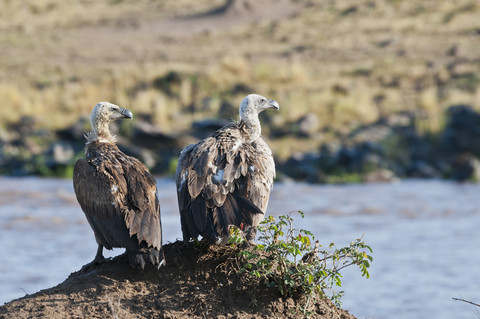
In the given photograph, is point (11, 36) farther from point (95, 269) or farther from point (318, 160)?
point (95, 269)

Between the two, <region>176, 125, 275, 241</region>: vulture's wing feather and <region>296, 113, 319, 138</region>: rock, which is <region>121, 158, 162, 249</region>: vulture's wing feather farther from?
<region>296, 113, 319, 138</region>: rock

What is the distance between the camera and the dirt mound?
7320 mm

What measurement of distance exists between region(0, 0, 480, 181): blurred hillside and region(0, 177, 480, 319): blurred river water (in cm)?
230

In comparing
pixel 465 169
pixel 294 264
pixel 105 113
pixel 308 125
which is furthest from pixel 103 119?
pixel 308 125

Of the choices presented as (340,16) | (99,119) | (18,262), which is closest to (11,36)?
(340,16)

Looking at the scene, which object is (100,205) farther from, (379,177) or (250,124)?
(379,177)

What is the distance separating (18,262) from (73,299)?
7959mm

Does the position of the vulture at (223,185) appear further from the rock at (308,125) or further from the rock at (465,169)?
the rock at (308,125)

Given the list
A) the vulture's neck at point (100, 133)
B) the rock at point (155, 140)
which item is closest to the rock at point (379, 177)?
the rock at point (155, 140)

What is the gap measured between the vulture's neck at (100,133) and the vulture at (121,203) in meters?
0.45

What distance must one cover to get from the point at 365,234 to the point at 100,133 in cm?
954

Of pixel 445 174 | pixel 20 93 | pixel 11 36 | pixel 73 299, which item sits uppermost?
pixel 11 36

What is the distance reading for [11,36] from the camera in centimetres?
5712

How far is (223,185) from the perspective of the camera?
8141 millimetres
